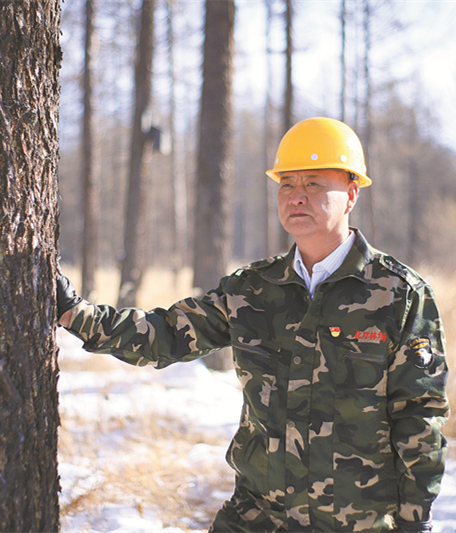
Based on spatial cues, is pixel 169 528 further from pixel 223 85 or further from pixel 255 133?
pixel 255 133

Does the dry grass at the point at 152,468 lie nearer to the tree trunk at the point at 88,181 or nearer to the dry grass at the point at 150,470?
the dry grass at the point at 150,470

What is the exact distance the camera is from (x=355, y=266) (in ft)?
6.36

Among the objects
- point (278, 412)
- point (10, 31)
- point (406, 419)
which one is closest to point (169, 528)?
point (278, 412)

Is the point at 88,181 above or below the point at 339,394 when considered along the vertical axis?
above

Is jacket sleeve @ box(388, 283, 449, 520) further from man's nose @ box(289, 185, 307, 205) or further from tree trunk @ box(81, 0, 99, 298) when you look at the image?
tree trunk @ box(81, 0, 99, 298)

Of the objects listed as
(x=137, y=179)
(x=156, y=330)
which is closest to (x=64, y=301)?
(x=156, y=330)

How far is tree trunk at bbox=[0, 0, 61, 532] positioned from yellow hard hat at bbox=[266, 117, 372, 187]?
3.48ft

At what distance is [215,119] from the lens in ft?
20.1

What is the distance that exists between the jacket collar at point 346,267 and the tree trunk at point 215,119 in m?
4.09

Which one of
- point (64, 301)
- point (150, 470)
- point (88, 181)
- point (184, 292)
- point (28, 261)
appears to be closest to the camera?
point (28, 261)

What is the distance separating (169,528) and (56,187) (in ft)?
6.99

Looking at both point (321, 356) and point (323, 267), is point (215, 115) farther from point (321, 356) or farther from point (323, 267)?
point (321, 356)

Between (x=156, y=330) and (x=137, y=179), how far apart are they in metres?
6.71

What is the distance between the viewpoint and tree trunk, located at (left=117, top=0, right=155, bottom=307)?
8.23 meters
